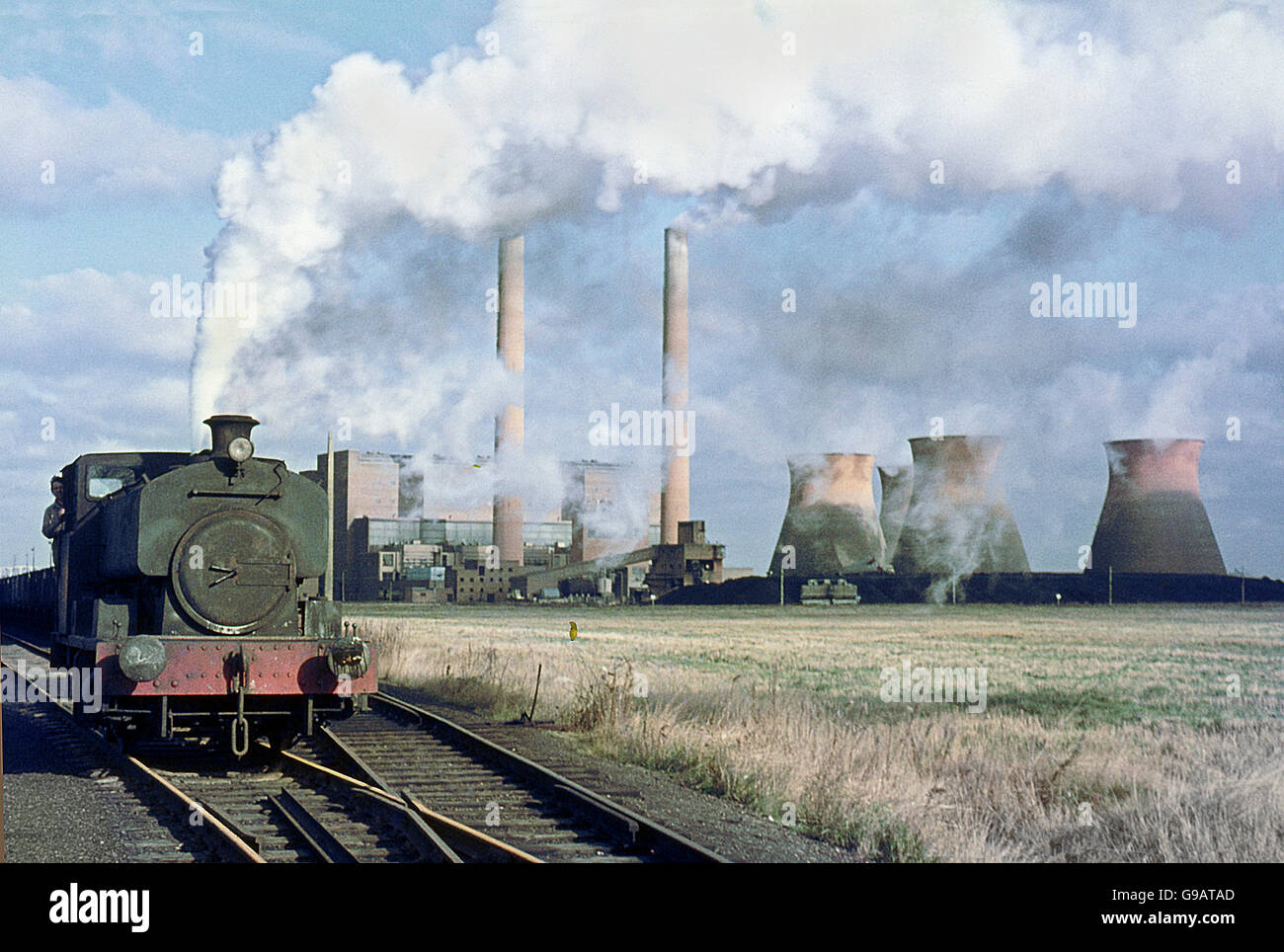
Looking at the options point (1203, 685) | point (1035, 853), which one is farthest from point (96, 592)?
point (1203, 685)

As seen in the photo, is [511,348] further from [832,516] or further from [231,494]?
[231,494]

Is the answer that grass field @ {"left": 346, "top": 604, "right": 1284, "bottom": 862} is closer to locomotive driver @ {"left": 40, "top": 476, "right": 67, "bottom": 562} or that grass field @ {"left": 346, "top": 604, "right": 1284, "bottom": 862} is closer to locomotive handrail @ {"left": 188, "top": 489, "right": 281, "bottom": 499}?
locomotive handrail @ {"left": 188, "top": 489, "right": 281, "bottom": 499}

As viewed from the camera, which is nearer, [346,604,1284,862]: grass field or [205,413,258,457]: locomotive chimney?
[346,604,1284,862]: grass field

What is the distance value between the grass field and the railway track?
1.42 m

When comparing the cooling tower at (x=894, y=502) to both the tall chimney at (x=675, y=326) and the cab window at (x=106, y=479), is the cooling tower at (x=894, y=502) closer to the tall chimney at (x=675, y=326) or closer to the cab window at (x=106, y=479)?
the tall chimney at (x=675, y=326)

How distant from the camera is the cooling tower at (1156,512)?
52719mm

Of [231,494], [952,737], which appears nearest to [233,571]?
[231,494]

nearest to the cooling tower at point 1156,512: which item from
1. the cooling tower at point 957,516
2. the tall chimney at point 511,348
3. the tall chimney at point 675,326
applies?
the cooling tower at point 957,516

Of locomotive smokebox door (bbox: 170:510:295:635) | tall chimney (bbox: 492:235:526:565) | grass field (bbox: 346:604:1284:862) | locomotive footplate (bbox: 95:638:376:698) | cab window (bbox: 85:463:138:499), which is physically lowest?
grass field (bbox: 346:604:1284:862)

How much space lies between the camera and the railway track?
261 inches

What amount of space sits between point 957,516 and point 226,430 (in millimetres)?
50400

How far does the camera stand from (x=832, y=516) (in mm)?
63188

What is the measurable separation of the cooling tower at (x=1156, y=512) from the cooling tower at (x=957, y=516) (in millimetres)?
4976

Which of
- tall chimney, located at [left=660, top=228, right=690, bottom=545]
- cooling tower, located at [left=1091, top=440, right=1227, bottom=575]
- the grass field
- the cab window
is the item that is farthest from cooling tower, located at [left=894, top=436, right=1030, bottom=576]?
the cab window
